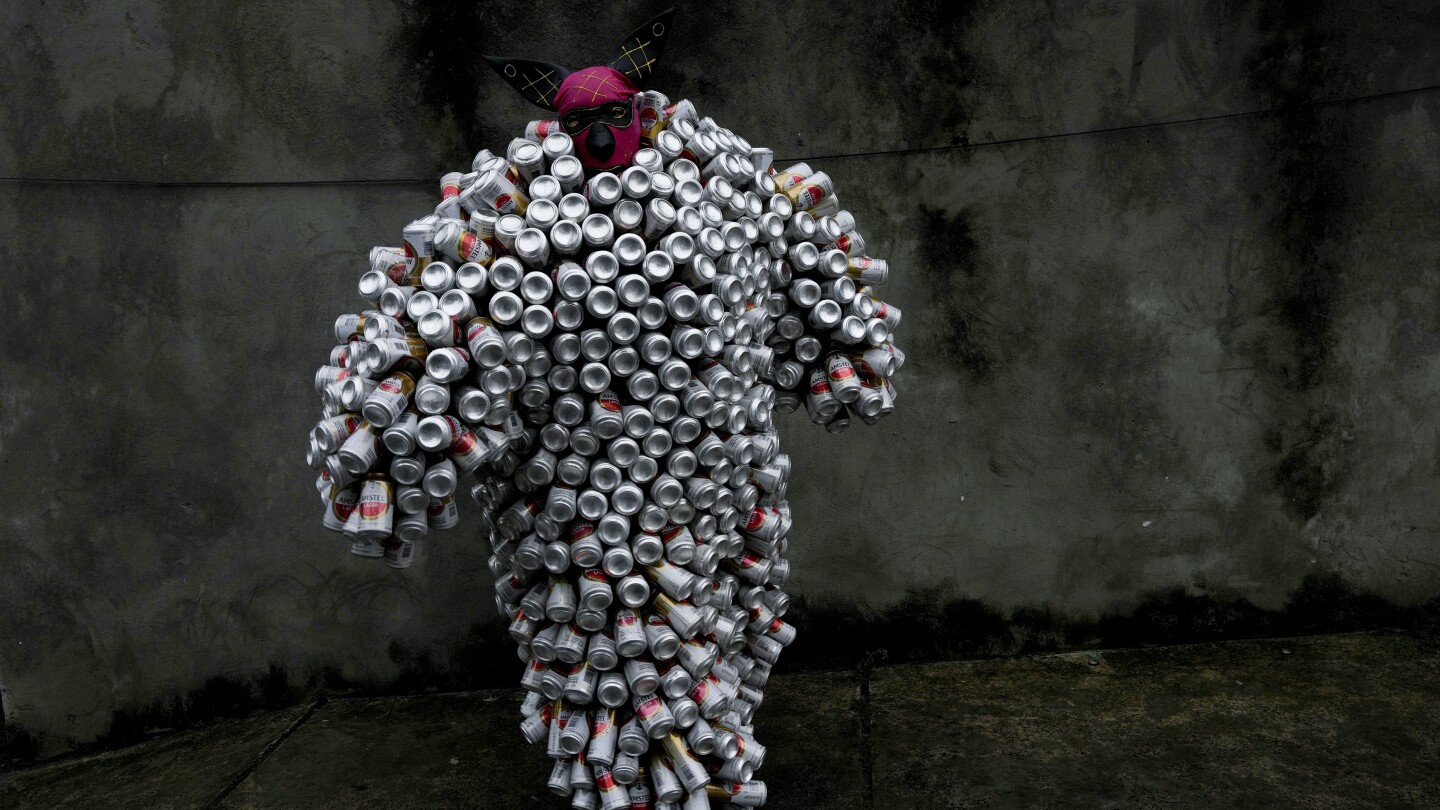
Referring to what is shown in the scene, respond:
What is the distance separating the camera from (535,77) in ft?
7.70

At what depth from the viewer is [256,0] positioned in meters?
3.64

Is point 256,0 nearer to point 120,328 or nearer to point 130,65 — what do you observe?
point 130,65

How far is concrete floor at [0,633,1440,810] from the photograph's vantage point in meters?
2.94

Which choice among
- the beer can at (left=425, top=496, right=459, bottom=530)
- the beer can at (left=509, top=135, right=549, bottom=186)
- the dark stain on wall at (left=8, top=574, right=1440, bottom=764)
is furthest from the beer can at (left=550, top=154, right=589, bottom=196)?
the dark stain on wall at (left=8, top=574, right=1440, bottom=764)

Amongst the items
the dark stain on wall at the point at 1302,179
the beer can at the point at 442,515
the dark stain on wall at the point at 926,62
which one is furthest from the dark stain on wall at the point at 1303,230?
the beer can at the point at 442,515

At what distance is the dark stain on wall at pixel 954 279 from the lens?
383 centimetres

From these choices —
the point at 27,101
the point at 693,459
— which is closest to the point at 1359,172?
the point at 693,459

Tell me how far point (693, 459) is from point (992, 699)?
1928mm

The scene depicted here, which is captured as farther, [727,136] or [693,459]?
[727,136]

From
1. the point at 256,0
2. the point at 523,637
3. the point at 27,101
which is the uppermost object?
the point at 256,0

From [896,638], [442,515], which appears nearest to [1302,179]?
[896,638]

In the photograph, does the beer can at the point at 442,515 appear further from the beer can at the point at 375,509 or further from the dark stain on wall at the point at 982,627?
the dark stain on wall at the point at 982,627

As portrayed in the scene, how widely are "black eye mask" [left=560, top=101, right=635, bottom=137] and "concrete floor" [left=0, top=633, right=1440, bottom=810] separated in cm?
193

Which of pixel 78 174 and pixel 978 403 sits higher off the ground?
pixel 78 174
